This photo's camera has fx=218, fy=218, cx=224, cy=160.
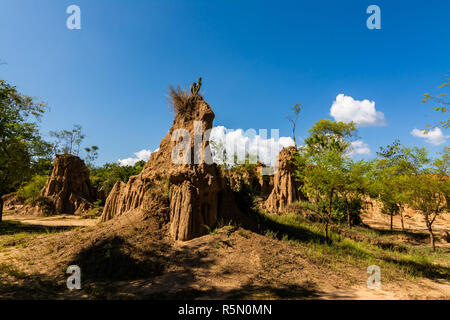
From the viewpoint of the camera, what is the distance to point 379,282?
674 cm

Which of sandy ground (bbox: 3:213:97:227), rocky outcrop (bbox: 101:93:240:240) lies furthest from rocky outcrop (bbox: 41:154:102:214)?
rocky outcrop (bbox: 101:93:240:240)

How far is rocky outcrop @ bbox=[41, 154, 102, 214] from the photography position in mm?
22125

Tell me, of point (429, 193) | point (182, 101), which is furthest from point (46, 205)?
point (429, 193)

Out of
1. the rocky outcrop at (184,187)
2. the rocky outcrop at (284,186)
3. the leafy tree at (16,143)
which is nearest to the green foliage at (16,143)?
the leafy tree at (16,143)

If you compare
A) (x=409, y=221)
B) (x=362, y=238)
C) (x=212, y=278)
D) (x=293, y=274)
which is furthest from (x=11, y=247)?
(x=409, y=221)

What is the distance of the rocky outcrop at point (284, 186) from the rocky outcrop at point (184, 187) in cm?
1123

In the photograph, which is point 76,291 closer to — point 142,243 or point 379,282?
point 142,243

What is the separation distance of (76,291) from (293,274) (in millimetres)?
5855

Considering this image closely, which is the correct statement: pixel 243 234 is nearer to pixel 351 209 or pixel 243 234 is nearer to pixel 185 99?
pixel 185 99

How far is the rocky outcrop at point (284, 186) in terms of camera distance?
19609 millimetres

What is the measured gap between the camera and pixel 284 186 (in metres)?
20.1

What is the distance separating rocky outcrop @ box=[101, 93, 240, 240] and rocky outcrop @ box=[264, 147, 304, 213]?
11232 millimetres

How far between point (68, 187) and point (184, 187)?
2112 cm

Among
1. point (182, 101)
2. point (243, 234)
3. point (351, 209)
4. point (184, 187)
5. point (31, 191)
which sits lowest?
point (351, 209)
